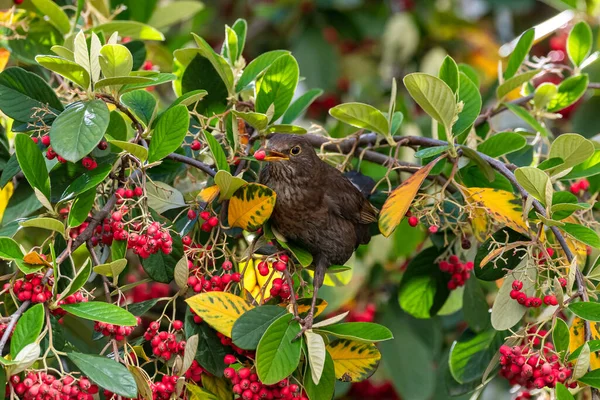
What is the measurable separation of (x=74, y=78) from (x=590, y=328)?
139 centimetres

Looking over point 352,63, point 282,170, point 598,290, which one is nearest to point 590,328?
point 598,290

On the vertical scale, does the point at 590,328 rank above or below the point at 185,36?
above

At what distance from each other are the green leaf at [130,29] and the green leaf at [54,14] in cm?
10

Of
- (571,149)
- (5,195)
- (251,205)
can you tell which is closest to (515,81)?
(571,149)

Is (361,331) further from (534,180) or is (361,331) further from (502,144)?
(502,144)

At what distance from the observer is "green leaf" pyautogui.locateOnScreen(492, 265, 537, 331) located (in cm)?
197

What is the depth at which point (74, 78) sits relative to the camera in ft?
6.04

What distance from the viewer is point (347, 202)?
2295mm

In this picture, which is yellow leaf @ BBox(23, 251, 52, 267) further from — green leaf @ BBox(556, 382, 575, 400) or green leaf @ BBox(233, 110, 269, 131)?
green leaf @ BBox(556, 382, 575, 400)

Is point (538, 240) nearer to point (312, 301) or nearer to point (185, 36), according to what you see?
point (312, 301)

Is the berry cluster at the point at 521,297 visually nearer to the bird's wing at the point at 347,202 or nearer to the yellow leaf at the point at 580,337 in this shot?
the yellow leaf at the point at 580,337

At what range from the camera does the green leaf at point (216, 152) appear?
193cm

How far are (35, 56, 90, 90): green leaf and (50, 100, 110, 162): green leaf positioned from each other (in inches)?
2.5

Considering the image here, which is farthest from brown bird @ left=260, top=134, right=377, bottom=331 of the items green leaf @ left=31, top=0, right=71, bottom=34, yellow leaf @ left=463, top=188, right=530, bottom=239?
green leaf @ left=31, top=0, right=71, bottom=34
